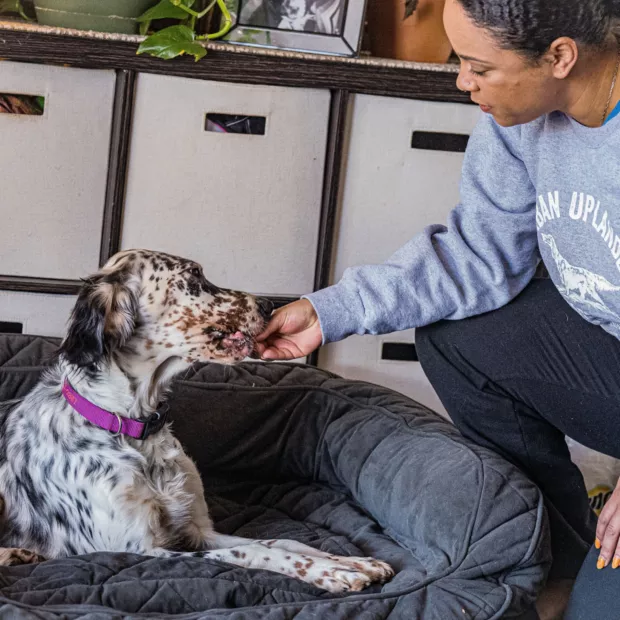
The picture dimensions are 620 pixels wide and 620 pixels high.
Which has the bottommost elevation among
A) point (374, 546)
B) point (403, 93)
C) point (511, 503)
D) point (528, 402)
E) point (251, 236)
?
point (374, 546)

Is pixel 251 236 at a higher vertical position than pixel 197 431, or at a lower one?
higher

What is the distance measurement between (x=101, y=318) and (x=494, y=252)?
3.03ft

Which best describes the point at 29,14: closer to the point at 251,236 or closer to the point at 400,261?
the point at 251,236

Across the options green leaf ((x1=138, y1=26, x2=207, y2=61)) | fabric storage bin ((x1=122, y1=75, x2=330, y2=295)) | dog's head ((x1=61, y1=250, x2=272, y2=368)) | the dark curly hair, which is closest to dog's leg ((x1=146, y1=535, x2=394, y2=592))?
dog's head ((x1=61, y1=250, x2=272, y2=368))

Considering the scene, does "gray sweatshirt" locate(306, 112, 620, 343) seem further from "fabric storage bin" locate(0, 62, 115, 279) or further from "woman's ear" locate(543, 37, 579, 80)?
"fabric storage bin" locate(0, 62, 115, 279)

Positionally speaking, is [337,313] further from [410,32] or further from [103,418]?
[410,32]

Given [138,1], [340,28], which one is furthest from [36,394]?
[340,28]

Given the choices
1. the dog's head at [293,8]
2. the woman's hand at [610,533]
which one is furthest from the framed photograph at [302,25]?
the woman's hand at [610,533]

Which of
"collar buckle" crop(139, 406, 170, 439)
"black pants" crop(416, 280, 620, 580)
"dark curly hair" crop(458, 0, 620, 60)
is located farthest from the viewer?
"collar buckle" crop(139, 406, 170, 439)

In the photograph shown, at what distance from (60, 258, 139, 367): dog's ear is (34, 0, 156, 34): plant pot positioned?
3.72ft

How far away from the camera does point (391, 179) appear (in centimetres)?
328

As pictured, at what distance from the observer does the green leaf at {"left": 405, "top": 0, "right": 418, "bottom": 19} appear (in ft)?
10.6

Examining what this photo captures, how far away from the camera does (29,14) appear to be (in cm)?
348

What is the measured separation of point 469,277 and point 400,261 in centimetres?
17
